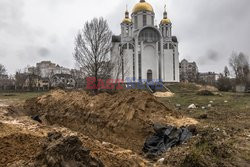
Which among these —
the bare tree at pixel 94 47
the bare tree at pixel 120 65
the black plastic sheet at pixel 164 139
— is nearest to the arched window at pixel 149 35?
the bare tree at pixel 120 65

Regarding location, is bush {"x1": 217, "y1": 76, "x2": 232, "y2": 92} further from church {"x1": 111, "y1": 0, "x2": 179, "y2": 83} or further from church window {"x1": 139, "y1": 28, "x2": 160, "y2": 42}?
church window {"x1": 139, "y1": 28, "x2": 160, "y2": 42}

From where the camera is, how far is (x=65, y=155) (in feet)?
11.2

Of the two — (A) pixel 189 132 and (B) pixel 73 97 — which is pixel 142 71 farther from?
(A) pixel 189 132

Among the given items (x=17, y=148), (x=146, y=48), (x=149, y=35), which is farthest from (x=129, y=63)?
(x=17, y=148)

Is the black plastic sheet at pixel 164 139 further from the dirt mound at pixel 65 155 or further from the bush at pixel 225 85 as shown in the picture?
the bush at pixel 225 85

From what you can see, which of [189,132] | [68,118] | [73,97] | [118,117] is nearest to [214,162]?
[189,132]

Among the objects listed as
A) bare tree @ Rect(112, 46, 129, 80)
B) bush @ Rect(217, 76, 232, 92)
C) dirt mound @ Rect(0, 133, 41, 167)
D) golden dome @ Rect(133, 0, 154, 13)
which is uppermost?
golden dome @ Rect(133, 0, 154, 13)

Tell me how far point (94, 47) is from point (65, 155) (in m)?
17.4

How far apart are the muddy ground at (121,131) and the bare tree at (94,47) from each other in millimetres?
7417

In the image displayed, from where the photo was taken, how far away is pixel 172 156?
4.63 metres

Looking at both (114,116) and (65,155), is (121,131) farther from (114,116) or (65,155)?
(65,155)

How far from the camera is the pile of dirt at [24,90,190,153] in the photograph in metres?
7.08

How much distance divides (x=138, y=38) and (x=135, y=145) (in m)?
36.8

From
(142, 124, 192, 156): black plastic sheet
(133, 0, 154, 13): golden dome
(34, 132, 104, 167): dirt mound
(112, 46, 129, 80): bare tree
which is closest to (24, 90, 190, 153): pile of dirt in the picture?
(142, 124, 192, 156): black plastic sheet
